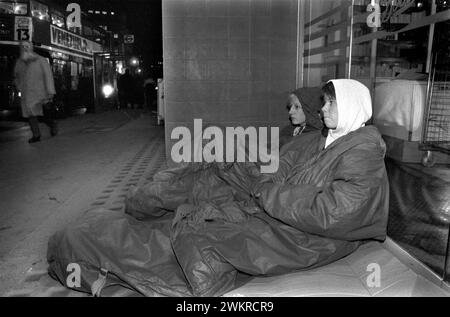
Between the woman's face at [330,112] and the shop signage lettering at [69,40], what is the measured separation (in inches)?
500

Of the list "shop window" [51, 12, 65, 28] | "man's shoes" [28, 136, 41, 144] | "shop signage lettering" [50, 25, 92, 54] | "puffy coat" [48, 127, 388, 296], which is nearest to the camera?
"puffy coat" [48, 127, 388, 296]

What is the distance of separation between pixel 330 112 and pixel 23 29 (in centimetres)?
1179

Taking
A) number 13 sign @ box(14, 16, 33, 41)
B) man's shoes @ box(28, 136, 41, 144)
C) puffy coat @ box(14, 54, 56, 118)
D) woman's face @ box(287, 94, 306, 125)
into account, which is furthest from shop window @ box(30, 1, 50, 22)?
woman's face @ box(287, 94, 306, 125)

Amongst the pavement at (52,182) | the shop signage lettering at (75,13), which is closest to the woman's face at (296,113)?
the pavement at (52,182)

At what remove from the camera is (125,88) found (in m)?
19.8

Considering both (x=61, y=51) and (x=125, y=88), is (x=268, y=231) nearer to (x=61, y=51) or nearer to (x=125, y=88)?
(x=61, y=51)

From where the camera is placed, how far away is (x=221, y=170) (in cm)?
304

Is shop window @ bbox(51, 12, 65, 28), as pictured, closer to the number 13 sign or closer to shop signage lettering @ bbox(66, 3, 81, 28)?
shop signage lettering @ bbox(66, 3, 81, 28)

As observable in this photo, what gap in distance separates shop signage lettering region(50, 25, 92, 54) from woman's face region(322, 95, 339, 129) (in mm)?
12705

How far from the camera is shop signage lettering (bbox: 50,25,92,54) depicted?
13344 millimetres

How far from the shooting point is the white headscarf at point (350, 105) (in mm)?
2410

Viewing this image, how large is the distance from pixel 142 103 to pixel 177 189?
19.1 m
